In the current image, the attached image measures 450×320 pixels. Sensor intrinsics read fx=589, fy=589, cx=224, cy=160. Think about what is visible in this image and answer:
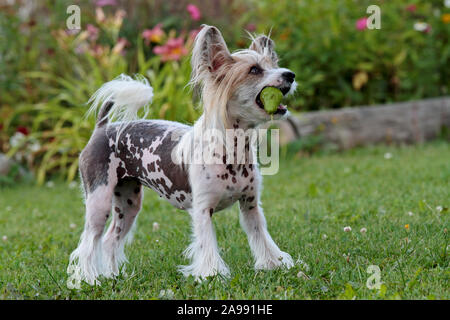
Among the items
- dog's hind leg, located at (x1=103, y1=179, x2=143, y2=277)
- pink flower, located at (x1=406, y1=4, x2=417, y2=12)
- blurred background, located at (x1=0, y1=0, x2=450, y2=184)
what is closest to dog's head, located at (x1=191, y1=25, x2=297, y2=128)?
dog's hind leg, located at (x1=103, y1=179, x2=143, y2=277)

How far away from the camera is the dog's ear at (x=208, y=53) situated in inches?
129

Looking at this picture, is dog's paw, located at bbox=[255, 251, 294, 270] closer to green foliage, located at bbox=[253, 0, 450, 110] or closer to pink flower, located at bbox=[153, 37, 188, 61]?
pink flower, located at bbox=[153, 37, 188, 61]

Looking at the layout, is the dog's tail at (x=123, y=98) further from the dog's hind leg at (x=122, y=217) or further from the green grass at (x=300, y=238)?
the green grass at (x=300, y=238)

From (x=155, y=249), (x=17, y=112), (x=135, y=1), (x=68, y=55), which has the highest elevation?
(x=135, y=1)

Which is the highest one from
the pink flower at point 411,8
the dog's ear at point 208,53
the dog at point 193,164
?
the pink flower at point 411,8

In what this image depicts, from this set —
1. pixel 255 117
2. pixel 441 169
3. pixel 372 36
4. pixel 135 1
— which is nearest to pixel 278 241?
pixel 255 117

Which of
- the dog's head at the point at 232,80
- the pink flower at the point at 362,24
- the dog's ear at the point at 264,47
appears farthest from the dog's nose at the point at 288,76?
the pink flower at the point at 362,24

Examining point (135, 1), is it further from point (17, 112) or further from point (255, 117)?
point (255, 117)

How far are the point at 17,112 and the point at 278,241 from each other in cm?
529

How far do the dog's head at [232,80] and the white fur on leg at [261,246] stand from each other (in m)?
0.64

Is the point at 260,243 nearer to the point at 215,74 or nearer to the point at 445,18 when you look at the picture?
the point at 215,74

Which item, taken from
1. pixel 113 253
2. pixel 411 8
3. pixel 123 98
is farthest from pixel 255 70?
pixel 411 8

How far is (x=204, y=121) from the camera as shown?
344 cm

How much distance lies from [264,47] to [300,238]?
1516mm
